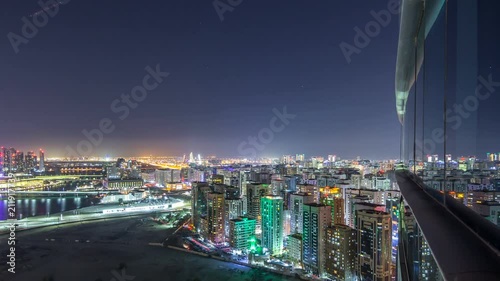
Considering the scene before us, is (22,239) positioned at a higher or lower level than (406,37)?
lower

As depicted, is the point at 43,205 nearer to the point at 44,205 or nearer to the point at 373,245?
the point at 44,205

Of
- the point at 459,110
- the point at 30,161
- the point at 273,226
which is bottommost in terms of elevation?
the point at 273,226

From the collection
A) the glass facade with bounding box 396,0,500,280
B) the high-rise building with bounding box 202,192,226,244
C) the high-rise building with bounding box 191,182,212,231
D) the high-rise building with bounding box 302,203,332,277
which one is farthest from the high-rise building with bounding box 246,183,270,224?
the glass facade with bounding box 396,0,500,280

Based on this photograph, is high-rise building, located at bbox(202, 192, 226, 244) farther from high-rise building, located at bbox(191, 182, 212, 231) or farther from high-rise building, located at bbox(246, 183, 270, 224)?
high-rise building, located at bbox(246, 183, 270, 224)

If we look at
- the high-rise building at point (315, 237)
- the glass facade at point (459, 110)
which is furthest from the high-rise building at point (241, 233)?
the glass facade at point (459, 110)

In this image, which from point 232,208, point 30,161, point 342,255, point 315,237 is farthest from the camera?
point 30,161

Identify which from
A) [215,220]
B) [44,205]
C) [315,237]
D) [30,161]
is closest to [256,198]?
[215,220]

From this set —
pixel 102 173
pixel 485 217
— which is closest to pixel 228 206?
pixel 485 217

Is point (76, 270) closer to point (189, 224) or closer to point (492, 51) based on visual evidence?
point (189, 224)
